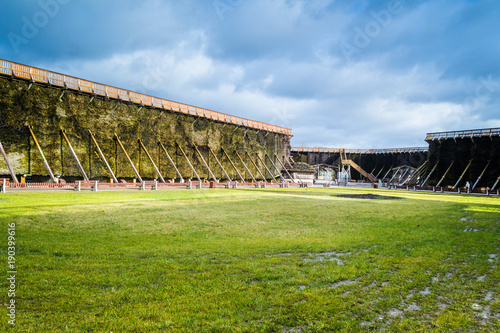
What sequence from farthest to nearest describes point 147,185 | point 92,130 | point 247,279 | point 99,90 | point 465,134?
1. point 465,134
2. point 99,90
3. point 92,130
4. point 147,185
5. point 247,279

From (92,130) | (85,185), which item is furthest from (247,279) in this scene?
(92,130)

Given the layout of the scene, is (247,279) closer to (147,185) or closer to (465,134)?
(147,185)

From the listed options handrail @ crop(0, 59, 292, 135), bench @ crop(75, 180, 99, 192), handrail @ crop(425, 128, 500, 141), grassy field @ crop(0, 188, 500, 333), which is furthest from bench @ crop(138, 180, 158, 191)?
handrail @ crop(425, 128, 500, 141)

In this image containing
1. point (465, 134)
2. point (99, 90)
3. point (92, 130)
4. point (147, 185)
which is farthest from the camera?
point (465, 134)

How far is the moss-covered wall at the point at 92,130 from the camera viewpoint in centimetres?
3312

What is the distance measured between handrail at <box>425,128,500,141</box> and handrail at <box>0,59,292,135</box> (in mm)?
44717

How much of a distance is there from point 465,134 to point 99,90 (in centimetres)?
7176

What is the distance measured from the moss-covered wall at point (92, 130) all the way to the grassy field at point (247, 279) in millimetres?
29340

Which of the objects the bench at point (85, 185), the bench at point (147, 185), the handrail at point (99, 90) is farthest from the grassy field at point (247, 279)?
the handrail at point (99, 90)

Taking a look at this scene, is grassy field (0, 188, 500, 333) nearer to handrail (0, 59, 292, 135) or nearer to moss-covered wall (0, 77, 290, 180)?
moss-covered wall (0, 77, 290, 180)

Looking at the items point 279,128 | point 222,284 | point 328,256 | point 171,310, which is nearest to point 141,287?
point 171,310

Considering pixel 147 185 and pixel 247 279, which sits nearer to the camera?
pixel 247 279

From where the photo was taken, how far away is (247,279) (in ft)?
19.8

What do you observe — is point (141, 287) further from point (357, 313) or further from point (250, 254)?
point (357, 313)
